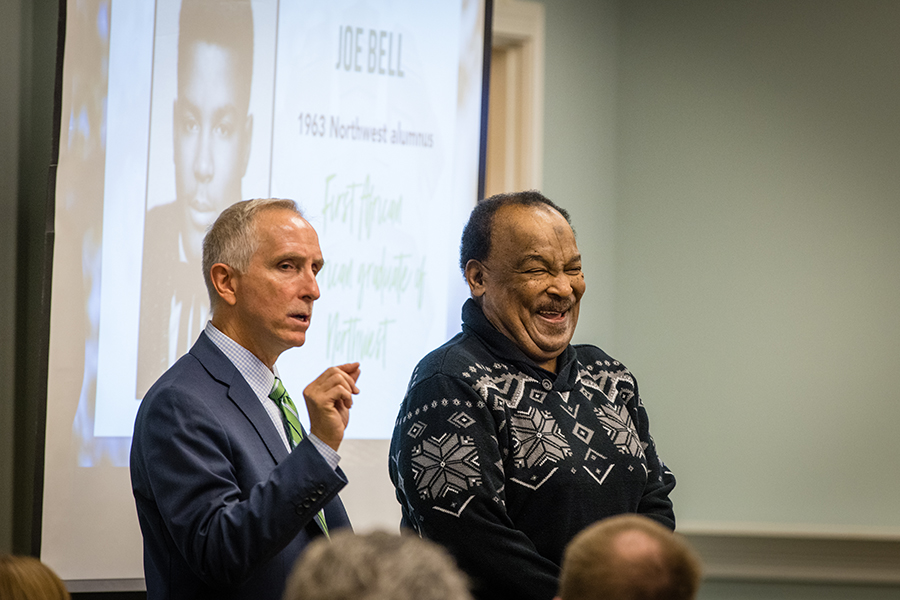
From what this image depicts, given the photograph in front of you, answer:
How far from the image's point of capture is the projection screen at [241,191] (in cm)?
237

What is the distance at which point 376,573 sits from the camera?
713mm

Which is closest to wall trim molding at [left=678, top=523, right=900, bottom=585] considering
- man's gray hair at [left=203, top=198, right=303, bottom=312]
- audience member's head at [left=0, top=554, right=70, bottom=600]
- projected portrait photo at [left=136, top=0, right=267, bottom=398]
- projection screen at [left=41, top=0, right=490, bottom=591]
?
projection screen at [left=41, top=0, right=490, bottom=591]

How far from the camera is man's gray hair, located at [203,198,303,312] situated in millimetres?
1583

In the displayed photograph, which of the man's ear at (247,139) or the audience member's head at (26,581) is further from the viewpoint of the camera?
the man's ear at (247,139)

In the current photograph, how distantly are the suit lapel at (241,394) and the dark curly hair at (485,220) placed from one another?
0.53 m

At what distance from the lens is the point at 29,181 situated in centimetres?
254

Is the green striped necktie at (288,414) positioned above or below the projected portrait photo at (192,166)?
below

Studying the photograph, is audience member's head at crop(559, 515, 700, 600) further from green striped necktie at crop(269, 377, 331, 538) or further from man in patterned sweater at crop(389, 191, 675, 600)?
green striped necktie at crop(269, 377, 331, 538)

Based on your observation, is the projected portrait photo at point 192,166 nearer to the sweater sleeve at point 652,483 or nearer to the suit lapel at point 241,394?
the suit lapel at point 241,394

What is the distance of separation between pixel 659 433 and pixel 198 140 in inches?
73.3

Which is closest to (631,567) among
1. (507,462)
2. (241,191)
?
(507,462)

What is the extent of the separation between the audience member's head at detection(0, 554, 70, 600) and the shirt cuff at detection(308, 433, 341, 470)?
Result: 39 cm

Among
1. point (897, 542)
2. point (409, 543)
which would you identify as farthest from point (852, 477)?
point (409, 543)

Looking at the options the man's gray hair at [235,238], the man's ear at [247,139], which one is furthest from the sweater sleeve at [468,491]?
the man's ear at [247,139]
